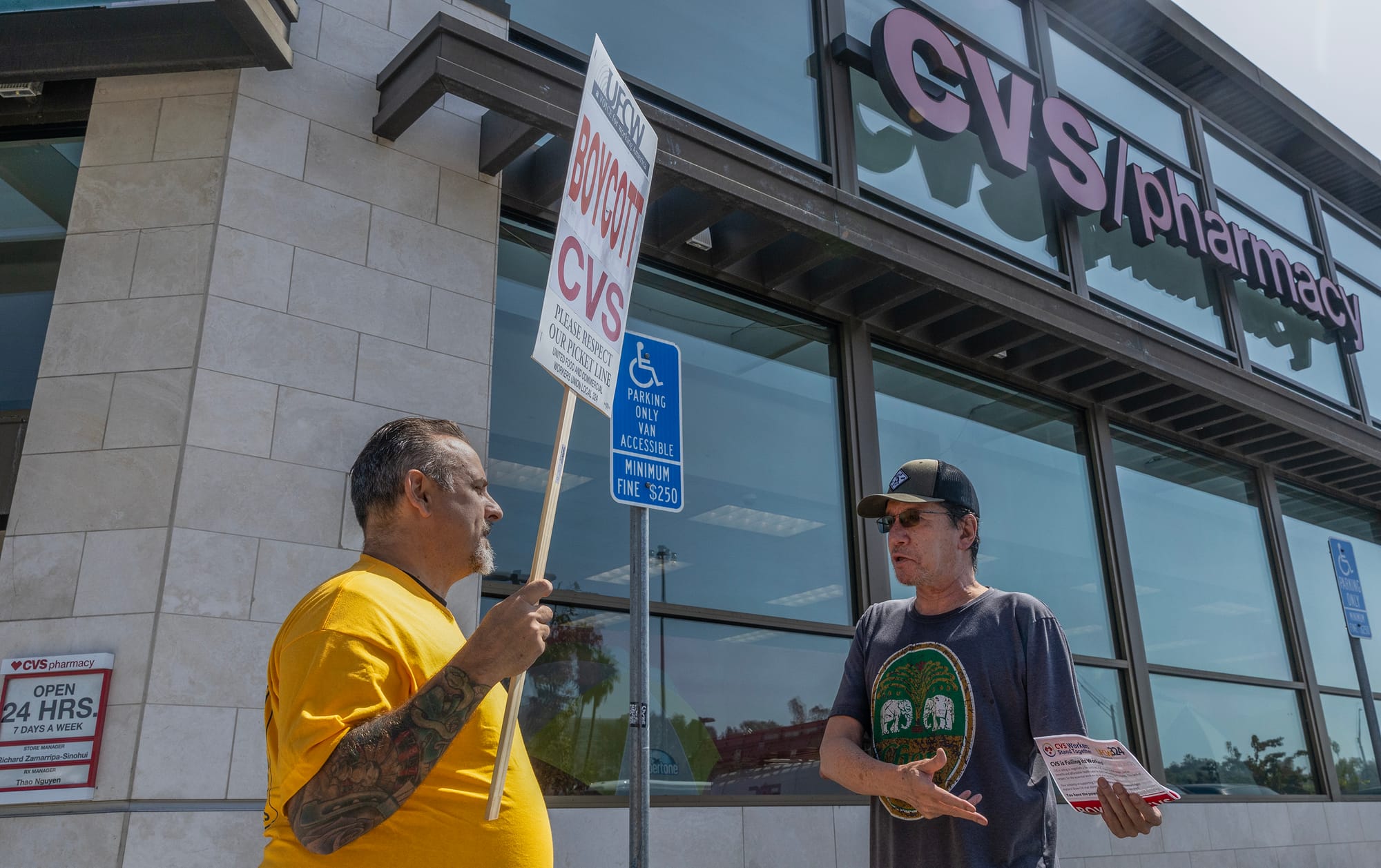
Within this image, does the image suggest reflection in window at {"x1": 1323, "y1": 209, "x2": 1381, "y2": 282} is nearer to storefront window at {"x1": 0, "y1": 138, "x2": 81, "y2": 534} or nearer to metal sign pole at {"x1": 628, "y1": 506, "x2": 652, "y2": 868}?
metal sign pole at {"x1": 628, "y1": 506, "x2": 652, "y2": 868}

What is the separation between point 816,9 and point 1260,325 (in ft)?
19.5

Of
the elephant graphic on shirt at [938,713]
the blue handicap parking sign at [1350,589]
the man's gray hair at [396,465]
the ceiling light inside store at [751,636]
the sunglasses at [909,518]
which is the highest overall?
the blue handicap parking sign at [1350,589]

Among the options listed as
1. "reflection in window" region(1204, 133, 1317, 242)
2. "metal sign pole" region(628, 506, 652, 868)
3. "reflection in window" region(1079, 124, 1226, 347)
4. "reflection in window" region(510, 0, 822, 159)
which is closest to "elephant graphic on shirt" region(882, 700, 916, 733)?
"metal sign pole" region(628, 506, 652, 868)

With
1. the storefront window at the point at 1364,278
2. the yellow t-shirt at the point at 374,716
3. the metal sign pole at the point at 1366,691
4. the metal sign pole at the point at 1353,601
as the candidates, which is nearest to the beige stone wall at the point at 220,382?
the yellow t-shirt at the point at 374,716

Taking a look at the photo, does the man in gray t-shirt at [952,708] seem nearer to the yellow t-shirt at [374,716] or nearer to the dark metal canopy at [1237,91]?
the yellow t-shirt at [374,716]

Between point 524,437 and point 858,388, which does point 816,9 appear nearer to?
point 858,388

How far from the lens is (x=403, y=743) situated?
1842mm

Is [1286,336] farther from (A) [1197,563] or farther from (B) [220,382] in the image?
(B) [220,382]

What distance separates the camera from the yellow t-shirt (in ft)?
6.15

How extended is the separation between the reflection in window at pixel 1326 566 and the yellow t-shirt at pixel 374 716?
9.65 m

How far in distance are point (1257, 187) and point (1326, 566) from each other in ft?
13.6

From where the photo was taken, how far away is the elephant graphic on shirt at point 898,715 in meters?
3.06

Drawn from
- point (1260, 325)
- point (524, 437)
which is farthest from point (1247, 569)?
point (524, 437)


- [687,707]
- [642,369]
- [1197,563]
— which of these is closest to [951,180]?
[1197,563]
